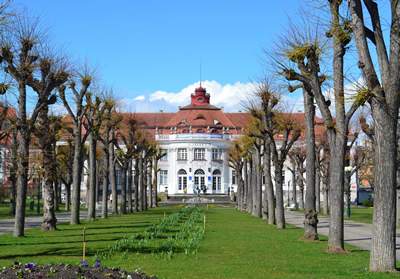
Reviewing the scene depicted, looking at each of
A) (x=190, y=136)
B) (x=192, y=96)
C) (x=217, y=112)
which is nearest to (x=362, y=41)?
(x=190, y=136)

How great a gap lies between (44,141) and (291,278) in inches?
615

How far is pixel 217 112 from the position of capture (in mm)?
104938

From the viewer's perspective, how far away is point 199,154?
9888 cm

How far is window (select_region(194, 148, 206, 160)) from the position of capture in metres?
98.7

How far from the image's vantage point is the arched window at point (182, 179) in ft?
322

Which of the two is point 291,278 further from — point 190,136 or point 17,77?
point 190,136

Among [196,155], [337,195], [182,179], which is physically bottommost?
[337,195]

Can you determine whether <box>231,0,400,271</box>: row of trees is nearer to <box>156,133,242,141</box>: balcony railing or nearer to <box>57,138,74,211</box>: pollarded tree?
<box>57,138,74,211</box>: pollarded tree

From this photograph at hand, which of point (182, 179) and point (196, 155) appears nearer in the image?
point (182, 179)

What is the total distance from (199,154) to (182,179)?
5.38 metres

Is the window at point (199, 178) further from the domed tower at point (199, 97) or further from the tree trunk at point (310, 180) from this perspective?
the tree trunk at point (310, 180)

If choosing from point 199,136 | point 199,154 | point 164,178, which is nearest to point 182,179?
point 164,178

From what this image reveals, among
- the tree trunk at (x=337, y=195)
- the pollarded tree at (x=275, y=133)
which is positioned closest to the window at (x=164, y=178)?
the pollarded tree at (x=275, y=133)

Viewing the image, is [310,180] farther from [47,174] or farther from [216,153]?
[216,153]
